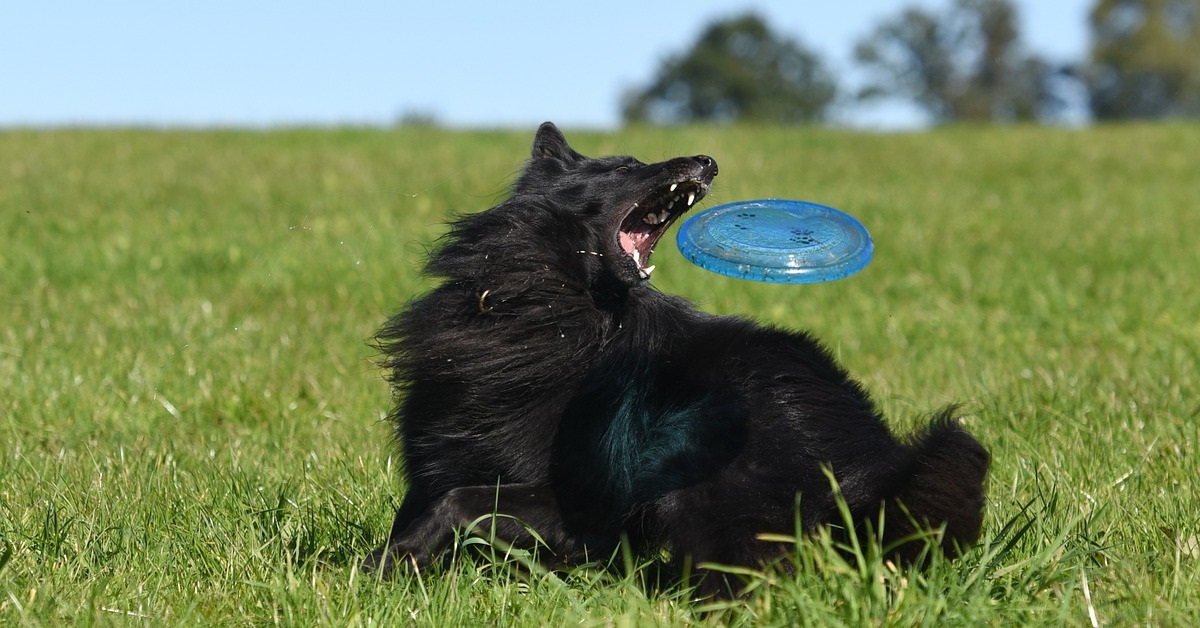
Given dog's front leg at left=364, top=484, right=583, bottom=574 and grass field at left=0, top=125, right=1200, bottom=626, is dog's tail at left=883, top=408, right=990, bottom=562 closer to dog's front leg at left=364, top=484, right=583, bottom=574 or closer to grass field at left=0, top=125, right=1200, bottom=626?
grass field at left=0, top=125, right=1200, bottom=626

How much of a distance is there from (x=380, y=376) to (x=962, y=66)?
73.5 m

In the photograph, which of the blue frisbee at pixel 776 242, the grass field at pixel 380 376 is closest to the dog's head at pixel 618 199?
the blue frisbee at pixel 776 242

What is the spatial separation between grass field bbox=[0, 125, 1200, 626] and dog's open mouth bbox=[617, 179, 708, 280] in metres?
0.72

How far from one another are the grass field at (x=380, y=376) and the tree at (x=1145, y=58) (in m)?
55.2

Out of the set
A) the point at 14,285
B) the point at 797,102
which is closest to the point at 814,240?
the point at 14,285

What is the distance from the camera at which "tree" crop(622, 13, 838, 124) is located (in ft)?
233

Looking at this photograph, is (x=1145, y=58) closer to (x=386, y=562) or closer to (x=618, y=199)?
(x=618, y=199)

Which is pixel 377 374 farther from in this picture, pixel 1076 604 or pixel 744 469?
pixel 1076 604

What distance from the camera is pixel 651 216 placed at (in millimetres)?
4043

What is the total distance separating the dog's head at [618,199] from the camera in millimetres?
3773

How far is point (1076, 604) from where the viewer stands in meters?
2.95

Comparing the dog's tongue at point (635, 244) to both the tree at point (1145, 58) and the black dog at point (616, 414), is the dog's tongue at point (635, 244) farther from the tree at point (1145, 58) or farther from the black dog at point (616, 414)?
the tree at point (1145, 58)

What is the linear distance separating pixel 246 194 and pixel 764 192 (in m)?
5.90

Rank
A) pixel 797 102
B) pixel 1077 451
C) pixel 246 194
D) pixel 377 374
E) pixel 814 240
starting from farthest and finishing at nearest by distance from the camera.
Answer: pixel 797 102
pixel 246 194
pixel 377 374
pixel 1077 451
pixel 814 240
